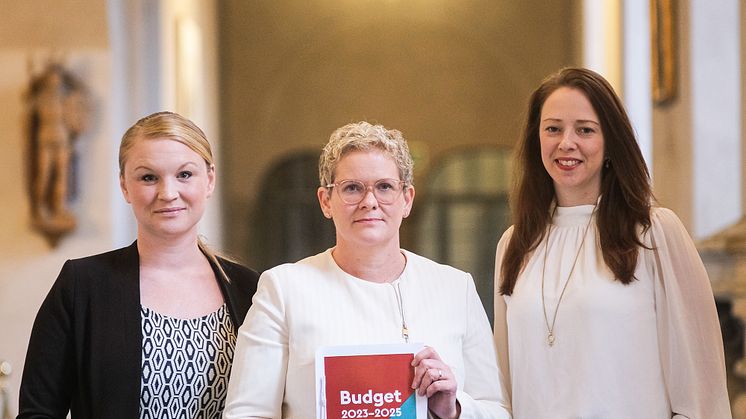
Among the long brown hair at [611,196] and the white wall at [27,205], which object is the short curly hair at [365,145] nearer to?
the long brown hair at [611,196]

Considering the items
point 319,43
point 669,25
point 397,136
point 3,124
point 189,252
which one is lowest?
point 189,252

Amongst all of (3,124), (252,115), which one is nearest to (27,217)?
(3,124)

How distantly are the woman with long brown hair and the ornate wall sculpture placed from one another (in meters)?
5.95

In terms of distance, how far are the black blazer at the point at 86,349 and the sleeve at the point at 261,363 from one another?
343 mm

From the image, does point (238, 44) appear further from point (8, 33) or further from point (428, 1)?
point (8, 33)

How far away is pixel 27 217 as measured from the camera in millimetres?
8922

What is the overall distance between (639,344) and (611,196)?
503mm

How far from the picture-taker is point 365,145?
331cm

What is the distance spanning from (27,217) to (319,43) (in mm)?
9066

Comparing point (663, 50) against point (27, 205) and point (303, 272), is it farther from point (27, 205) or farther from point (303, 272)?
point (303, 272)

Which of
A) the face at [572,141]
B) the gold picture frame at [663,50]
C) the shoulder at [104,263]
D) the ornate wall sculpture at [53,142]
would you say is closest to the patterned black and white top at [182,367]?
the shoulder at [104,263]

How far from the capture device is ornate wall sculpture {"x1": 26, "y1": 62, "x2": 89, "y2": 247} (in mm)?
8836

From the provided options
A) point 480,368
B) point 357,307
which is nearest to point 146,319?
point 357,307

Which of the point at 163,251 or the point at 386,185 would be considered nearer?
the point at 386,185
